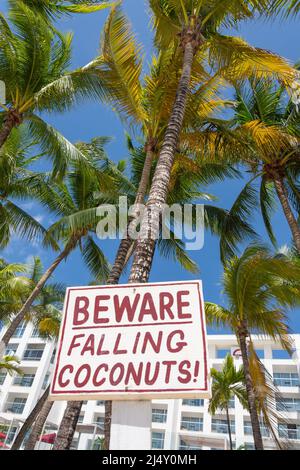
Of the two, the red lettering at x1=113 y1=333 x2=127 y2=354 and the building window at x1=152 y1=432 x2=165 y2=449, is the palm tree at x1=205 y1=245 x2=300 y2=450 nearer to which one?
the red lettering at x1=113 y1=333 x2=127 y2=354

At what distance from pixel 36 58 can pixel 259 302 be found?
36.6 feet

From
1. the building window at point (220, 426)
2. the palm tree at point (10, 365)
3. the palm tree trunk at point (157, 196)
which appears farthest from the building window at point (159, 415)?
the palm tree trunk at point (157, 196)

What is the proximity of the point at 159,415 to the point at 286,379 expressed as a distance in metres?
16.8

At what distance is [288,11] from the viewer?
7.66 meters

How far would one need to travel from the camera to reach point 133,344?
1943mm

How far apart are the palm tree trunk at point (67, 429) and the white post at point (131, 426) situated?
5.44m

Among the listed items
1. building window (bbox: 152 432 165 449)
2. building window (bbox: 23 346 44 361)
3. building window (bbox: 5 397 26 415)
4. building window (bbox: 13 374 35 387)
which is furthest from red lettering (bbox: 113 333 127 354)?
building window (bbox: 23 346 44 361)

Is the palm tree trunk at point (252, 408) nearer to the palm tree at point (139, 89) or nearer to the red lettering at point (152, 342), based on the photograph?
the palm tree at point (139, 89)

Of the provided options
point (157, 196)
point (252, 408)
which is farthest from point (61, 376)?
point (252, 408)

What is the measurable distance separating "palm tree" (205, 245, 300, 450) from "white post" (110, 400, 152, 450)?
925 cm

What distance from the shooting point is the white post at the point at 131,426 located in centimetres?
190

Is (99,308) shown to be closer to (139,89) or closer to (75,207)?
(139,89)

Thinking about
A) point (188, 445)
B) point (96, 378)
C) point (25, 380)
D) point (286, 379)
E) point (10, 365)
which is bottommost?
point (96, 378)
